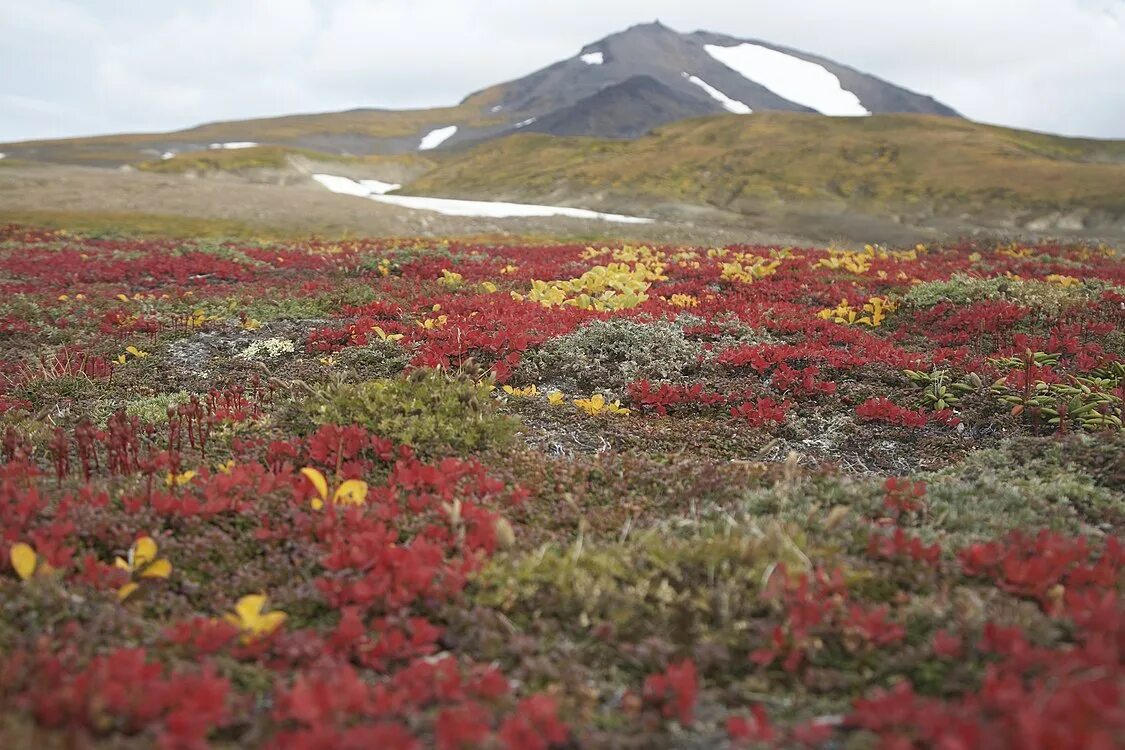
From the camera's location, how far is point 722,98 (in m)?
145

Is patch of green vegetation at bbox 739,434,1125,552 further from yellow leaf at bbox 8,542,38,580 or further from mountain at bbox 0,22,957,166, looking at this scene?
mountain at bbox 0,22,957,166

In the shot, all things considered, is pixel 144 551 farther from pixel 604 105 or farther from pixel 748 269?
pixel 604 105

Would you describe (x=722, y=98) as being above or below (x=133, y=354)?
above

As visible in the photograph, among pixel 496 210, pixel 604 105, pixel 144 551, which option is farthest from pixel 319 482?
pixel 604 105

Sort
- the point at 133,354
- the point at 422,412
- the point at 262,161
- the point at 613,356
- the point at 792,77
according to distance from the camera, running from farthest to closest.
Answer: the point at 792,77, the point at 262,161, the point at 133,354, the point at 613,356, the point at 422,412

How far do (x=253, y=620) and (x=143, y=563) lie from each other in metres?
0.98

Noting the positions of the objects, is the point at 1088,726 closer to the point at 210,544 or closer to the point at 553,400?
the point at 210,544

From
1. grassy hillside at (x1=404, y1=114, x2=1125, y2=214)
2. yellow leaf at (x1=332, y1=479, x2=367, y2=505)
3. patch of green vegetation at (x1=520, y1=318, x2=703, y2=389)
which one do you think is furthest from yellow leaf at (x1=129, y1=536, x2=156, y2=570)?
grassy hillside at (x1=404, y1=114, x2=1125, y2=214)

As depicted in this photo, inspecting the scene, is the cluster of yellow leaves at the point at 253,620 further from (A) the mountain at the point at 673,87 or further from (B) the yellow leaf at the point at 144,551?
(A) the mountain at the point at 673,87

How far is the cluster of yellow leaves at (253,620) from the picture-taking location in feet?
11.2

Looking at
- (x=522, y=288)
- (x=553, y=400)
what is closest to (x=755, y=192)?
(x=522, y=288)

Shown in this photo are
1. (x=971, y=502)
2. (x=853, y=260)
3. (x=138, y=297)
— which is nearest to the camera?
(x=971, y=502)

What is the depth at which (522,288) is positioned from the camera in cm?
1484

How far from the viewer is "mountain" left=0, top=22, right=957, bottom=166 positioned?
126000 mm
